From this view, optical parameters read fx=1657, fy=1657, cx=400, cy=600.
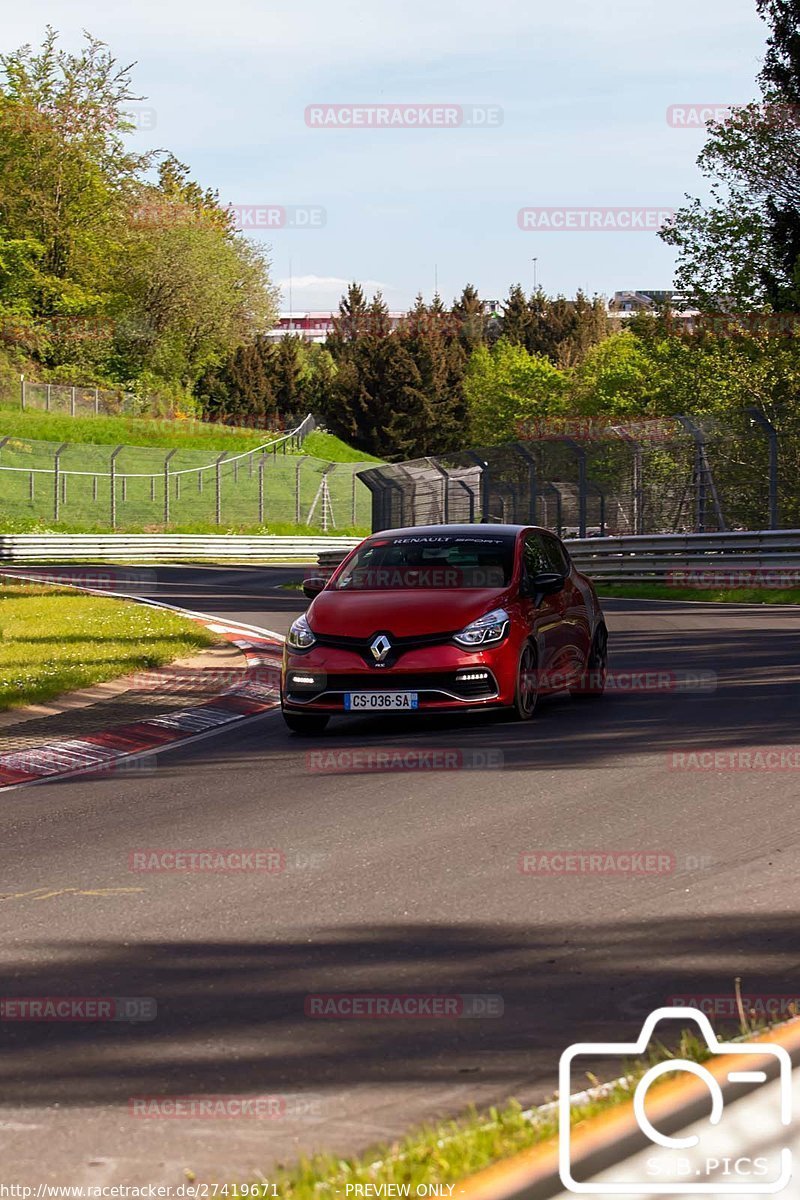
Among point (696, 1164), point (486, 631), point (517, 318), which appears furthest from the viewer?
point (517, 318)

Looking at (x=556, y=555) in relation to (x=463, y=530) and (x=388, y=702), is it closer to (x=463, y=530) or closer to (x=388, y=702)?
(x=463, y=530)

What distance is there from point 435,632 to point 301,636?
1.08 metres

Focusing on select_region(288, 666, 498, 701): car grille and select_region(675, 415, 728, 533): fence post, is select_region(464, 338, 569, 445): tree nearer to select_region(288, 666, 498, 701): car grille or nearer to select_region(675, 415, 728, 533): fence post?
select_region(675, 415, 728, 533): fence post

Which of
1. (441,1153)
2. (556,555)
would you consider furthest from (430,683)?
(441,1153)

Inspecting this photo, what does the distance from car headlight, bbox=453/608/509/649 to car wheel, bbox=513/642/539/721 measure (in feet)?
0.89

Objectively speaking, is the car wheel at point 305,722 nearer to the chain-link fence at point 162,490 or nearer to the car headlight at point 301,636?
the car headlight at point 301,636

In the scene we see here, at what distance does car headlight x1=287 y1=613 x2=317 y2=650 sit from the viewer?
1227 centimetres

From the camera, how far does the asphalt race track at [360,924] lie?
14.4 ft

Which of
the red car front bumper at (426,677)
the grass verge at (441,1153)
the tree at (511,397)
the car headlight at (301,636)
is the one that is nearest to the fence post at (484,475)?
the car headlight at (301,636)

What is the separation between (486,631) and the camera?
39.5 feet

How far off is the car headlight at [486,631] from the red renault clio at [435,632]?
0.03 feet

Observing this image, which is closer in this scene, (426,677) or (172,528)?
(426,677)

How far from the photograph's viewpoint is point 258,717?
1365 centimetres

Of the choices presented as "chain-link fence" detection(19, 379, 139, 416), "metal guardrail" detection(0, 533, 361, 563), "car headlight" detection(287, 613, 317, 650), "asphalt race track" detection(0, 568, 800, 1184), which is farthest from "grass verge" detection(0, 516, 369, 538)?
"asphalt race track" detection(0, 568, 800, 1184)
